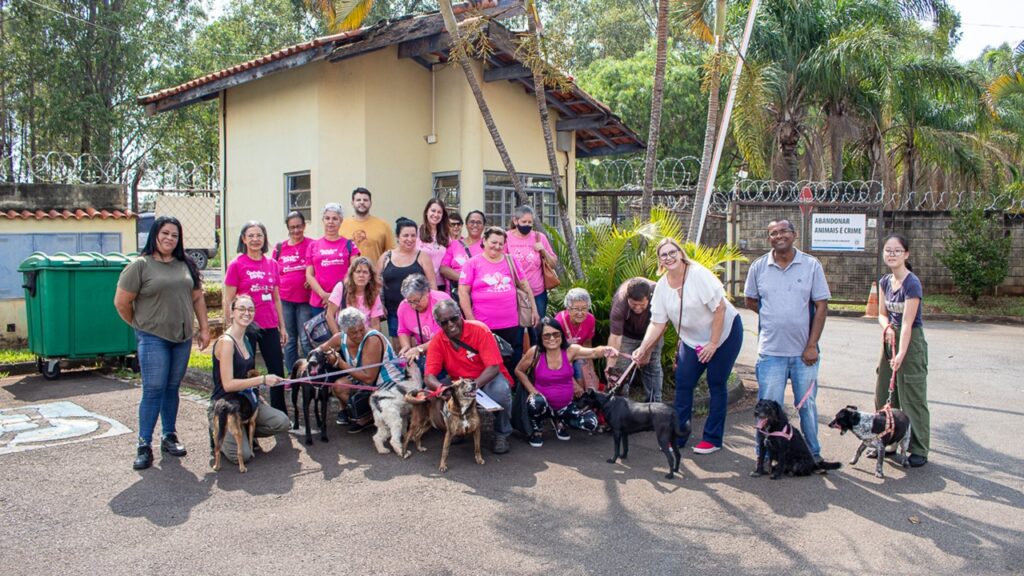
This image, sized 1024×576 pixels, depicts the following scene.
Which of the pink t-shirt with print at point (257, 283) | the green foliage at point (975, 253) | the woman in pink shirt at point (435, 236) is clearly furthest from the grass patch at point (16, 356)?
the green foliage at point (975, 253)

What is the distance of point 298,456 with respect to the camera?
5918mm

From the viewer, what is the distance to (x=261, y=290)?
6.48 meters

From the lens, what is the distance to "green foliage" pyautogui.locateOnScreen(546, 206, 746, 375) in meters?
8.02

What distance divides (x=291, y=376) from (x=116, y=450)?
1.37 metres

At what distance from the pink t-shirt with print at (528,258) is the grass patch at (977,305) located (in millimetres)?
10331

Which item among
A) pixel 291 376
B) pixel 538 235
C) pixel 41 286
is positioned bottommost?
pixel 291 376

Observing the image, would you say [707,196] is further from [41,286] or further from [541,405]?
[41,286]

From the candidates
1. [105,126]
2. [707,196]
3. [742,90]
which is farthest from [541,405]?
[105,126]

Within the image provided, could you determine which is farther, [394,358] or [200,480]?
[394,358]

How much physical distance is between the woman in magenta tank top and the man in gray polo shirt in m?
1.34

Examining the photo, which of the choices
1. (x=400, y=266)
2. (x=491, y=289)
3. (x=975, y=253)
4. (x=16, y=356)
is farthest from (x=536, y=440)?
(x=975, y=253)

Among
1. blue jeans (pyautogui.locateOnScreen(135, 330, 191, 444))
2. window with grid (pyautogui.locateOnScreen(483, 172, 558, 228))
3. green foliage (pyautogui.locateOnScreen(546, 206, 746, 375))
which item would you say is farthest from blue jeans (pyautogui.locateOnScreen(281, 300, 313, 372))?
window with grid (pyautogui.locateOnScreen(483, 172, 558, 228))

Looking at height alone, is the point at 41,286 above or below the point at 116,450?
above

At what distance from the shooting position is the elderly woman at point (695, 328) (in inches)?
227
